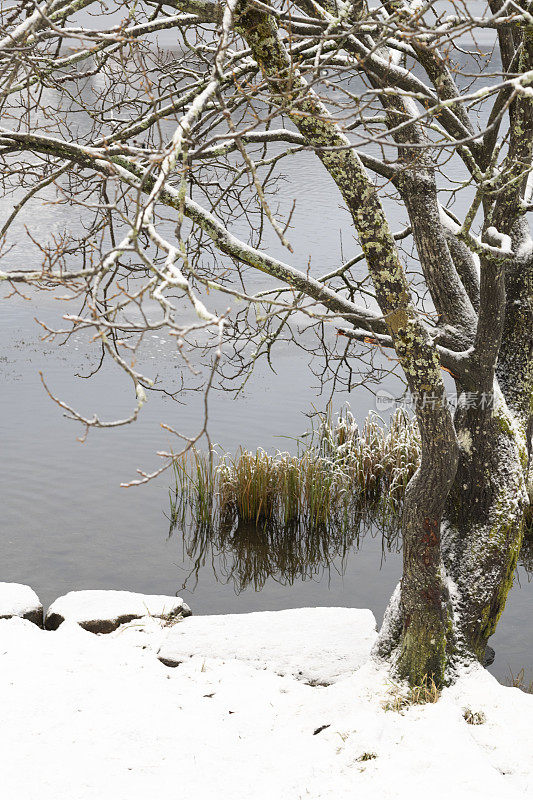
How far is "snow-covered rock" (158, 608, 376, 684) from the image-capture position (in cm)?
477

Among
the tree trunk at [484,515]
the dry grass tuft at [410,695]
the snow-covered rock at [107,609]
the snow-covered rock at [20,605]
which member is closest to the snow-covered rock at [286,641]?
the snow-covered rock at [107,609]

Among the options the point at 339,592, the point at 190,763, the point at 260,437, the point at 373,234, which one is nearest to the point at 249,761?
the point at 190,763

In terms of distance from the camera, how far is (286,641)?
198 inches

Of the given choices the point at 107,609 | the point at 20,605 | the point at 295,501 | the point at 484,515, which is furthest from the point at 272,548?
the point at 484,515

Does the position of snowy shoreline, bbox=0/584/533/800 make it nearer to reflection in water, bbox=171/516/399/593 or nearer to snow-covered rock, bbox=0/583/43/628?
snow-covered rock, bbox=0/583/43/628

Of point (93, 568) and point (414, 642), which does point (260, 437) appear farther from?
point (414, 642)

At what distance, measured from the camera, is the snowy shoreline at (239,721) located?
3.49m

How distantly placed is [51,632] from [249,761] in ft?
6.38

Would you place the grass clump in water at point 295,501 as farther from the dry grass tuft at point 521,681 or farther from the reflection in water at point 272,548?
the dry grass tuft at point 521,681

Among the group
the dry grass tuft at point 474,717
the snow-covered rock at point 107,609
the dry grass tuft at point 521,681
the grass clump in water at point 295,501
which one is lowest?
the dry grass tuft at point 521,681

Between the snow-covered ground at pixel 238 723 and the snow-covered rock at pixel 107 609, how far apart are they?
0.62ft

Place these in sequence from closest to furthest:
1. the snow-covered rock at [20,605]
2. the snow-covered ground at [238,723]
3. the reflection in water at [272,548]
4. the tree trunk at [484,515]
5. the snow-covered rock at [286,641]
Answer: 1. the snow-covered ground at [238,723]
2. the tree trunk at [484,515]
3. the snow-covered rock at [286,641]
4. the snow-covered rock at [20,605]
5. the reflection in water at [272,548]

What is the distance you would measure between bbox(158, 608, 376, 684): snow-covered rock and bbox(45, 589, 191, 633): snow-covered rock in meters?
0.27

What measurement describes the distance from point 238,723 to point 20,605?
85.1 inches
